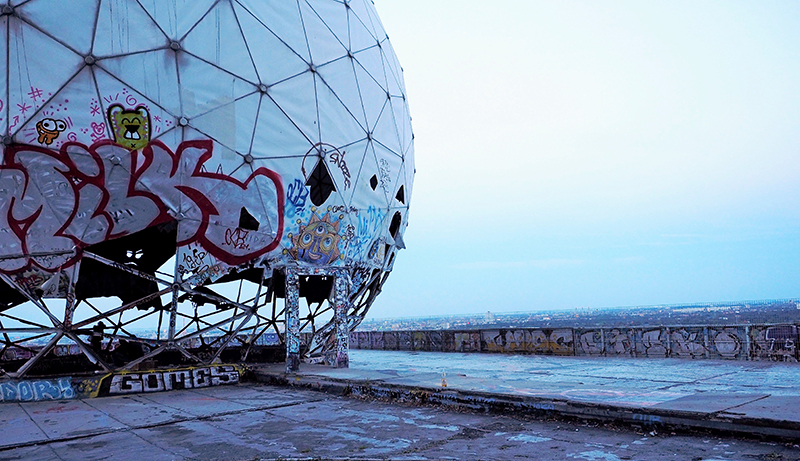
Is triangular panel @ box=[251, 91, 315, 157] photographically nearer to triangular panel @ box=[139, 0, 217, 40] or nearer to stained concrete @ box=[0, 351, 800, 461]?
triangular panel @ box=[139, 0, 217, 40]

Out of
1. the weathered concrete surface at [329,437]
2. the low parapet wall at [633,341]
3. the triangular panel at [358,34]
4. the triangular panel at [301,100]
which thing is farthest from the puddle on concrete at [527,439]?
the low parapet wall at [633,341]

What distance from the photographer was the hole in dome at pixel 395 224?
16906mm

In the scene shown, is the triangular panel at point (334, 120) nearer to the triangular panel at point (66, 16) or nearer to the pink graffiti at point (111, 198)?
the pink graffiti at point (111, 198)

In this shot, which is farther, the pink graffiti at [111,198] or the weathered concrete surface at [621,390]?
the pink graffiti at [111,198]

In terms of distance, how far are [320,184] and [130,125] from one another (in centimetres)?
423

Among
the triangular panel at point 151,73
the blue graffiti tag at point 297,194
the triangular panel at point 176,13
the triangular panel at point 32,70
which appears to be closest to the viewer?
the triangular panel at point 32,70

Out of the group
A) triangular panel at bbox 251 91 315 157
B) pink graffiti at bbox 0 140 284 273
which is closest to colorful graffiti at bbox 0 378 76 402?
pink graffiti at bbox 0 140 284 273

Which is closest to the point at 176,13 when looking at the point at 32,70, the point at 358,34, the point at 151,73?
the point at 151,73

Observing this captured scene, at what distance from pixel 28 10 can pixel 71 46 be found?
36.0 inches

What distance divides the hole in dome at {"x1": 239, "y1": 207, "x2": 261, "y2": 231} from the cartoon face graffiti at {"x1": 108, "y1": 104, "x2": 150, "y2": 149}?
2418 millimetres

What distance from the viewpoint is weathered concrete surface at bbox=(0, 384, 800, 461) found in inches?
250

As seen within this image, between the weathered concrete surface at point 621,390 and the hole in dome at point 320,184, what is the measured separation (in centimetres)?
400

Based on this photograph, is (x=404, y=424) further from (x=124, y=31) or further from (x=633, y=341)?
(x=633, y=341)

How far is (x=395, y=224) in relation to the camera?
1714 cm
